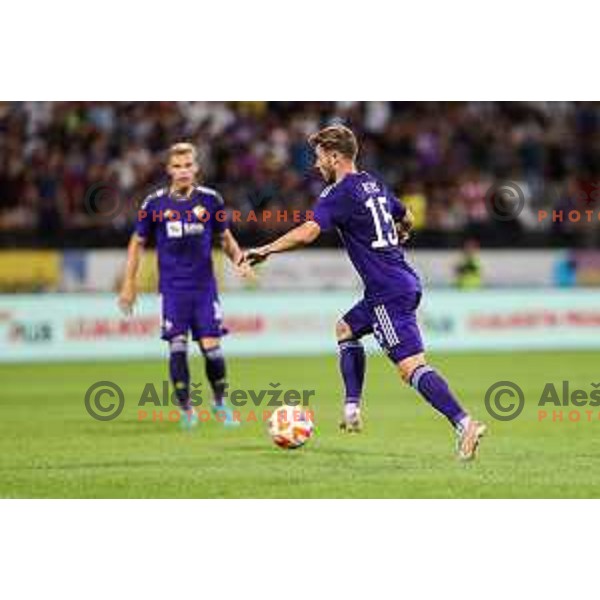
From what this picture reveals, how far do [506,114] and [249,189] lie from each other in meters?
3.37

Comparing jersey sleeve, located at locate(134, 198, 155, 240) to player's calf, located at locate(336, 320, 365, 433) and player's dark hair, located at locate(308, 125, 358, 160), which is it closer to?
Answer: player's calf, located at locate(336, 320, 365, 433)

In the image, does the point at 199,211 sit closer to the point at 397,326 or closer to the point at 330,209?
the point at 330,209

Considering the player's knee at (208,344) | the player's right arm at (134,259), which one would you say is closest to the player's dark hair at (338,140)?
the player's right arm at (134,259)

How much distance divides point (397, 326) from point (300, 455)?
3.79 ft

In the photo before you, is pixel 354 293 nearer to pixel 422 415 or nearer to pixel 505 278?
pixel 505 278

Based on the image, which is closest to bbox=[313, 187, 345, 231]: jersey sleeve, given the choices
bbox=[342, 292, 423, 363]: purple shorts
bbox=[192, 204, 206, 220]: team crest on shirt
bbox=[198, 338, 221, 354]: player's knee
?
bbox=[342, 292, 423, 363]: purple shorts

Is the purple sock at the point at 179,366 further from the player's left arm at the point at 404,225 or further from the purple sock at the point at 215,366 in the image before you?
the player's left arm at the point at 404,225

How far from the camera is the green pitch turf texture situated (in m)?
8.11

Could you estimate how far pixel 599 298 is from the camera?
1772 cm

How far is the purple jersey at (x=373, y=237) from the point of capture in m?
8.39

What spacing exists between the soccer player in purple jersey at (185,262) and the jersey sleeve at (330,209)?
194cm

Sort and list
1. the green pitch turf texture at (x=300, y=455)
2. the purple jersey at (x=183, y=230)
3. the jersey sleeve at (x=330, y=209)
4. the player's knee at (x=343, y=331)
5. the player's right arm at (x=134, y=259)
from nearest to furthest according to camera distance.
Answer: the green pitch turf texture at (x=300, y=455)
the jersey sleeve at (x=330, y=209)
the player's knee at (x=343, y=331)
the player's right arm at (x=134, y=259)
the purple jersey at (x=183, y=230)

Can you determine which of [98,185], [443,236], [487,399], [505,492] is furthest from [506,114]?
[505,492]

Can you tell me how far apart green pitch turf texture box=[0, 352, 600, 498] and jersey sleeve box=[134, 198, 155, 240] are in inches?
52.7
